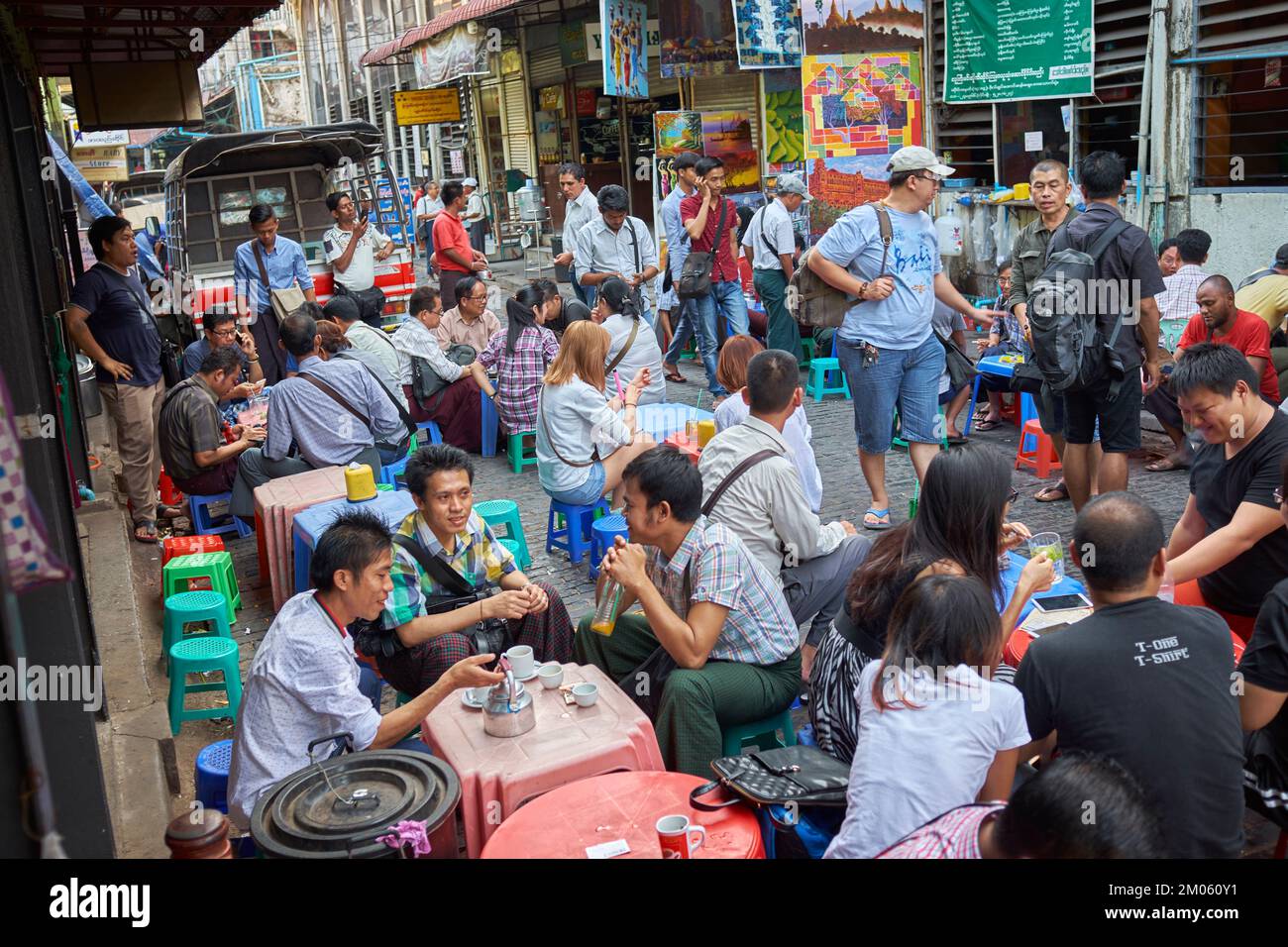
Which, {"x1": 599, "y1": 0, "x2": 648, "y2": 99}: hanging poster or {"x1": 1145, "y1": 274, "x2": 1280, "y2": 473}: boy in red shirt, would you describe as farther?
{"x1": 599, "y1": 0, "x2": 648, "y2": 99}: hanging poster

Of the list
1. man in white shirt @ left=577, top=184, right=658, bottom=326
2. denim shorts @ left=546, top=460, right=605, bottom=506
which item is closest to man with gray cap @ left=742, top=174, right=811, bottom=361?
man in white shirt @ left=577, top=184, right=658, bottom=326

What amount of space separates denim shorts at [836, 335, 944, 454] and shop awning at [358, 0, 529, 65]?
1248 centimetres

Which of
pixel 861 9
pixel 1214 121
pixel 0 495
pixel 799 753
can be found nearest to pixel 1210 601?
pixel 799 753

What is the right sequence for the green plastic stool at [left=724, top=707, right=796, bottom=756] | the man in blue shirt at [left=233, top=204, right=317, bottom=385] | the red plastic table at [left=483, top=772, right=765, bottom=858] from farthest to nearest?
the man in blue shirt at [left=233, top=204, right=317, bottom=385] < the green plastic stool at [left=724, top=707, right=796, bottom=756] < the red plastic table at [left=483, top=772, right=765, bottom=858]

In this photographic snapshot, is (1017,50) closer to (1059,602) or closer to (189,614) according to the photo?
(1059,602)

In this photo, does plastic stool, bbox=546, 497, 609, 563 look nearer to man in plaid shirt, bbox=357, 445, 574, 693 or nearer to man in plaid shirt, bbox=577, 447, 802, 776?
man in plaid shirt, bbox=357, 445, 574, 693

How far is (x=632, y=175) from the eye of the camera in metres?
19.8

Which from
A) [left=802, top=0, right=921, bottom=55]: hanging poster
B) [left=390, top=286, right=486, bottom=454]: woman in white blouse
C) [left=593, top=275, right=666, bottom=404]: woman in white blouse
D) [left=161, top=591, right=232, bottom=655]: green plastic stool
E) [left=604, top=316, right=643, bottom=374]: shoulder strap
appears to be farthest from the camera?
[left=802, top=0, right=921, bottom=55]: hanging poster

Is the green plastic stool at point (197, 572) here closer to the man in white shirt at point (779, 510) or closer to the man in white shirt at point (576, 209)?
the man in white shirt at point (779, 510)

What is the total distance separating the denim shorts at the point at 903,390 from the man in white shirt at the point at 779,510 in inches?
55.7

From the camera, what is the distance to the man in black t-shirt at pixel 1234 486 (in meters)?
3.90

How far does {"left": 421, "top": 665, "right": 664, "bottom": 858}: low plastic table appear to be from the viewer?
133 inches

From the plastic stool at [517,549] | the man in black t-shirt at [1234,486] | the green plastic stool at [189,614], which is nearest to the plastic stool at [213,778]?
the green plastic stool at [189,614]

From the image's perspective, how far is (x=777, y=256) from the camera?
989cm
